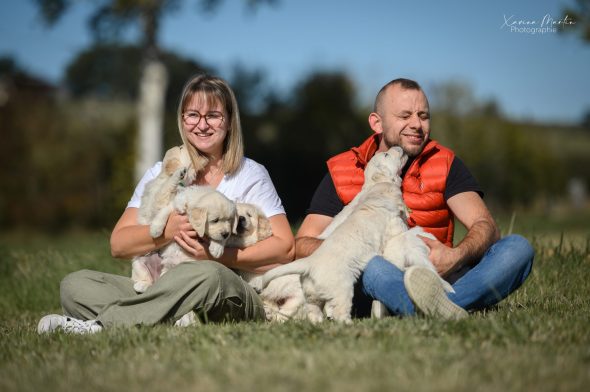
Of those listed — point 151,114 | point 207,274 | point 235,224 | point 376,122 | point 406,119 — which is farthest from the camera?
point 151,114

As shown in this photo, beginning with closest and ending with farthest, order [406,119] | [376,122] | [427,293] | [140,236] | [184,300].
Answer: [427,293], [184,300], [140,236], [406,119], [376,122]

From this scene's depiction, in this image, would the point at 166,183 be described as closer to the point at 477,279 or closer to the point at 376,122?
Result: the point at 376,122

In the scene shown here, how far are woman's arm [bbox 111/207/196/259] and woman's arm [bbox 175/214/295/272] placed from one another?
0.07m

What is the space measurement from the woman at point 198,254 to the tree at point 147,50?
11.6 m

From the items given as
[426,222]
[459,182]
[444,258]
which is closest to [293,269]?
[444,258]

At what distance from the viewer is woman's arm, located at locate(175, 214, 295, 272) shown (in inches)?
202

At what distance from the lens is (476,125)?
75.4 ft

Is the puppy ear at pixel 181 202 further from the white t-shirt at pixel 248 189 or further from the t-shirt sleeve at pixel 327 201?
the t-shirt sleeve at pixel 327 201

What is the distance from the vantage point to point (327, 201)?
596cm

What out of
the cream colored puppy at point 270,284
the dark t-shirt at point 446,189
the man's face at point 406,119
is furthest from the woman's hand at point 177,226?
the man's face at point 406,119

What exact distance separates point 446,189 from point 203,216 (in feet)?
6.62

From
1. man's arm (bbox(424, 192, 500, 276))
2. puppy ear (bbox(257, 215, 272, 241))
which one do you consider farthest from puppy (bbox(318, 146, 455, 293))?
puppy ear (bbox(257, 215, 272, 241))

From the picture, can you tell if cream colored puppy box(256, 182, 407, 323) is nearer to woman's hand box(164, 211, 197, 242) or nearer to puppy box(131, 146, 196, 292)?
woman's hand box(164, 211, 197, 242)

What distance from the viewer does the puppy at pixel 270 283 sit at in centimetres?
528
